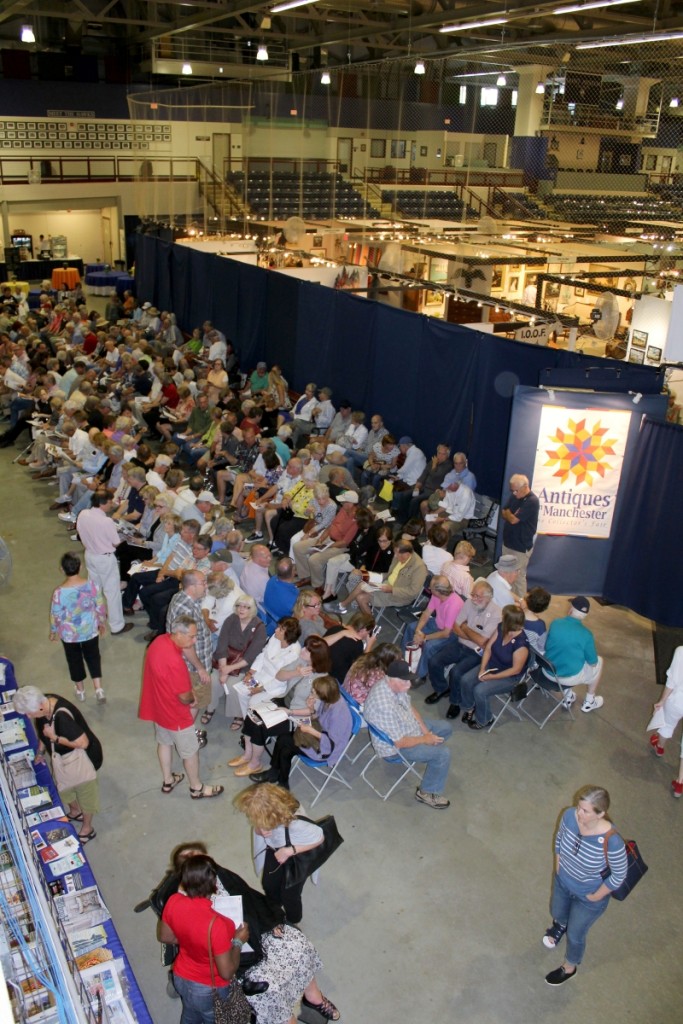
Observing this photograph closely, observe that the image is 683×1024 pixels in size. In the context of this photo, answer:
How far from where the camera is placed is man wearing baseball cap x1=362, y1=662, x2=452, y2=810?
16.9ft

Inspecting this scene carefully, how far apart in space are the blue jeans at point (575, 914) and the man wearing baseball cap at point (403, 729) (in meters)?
1.20

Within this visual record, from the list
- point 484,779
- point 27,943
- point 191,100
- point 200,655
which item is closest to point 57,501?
point 200,655

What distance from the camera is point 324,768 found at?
5.73 metres

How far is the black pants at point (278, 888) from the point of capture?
3.96 meters

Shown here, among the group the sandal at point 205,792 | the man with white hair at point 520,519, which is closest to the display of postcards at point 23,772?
A: the sandal at point 205,792

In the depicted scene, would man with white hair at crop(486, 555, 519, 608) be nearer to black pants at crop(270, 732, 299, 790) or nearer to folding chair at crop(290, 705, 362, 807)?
folding chair at crop(290, 705, 362, 807)

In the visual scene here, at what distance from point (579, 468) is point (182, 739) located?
4.30 m

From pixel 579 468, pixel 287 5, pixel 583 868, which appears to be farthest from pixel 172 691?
pixel 287 5

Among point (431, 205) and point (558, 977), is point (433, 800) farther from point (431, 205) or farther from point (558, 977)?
point (431, 205)

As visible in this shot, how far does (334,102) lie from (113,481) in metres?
14.6

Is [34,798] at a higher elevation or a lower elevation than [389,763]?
higher

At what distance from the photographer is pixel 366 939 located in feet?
14.9

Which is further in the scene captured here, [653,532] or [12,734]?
[653,532]

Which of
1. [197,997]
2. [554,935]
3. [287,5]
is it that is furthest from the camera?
[287,5]
